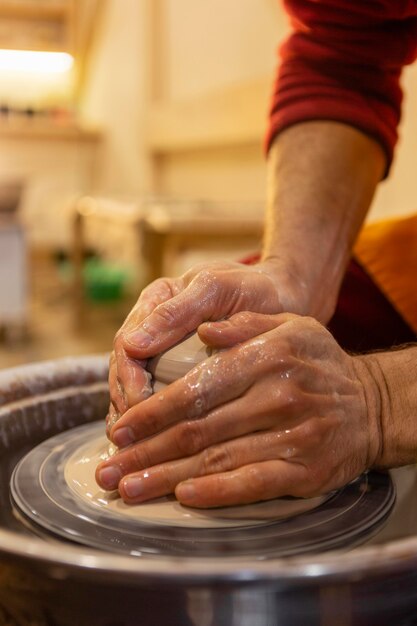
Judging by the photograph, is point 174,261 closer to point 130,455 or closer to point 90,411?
point 90,411

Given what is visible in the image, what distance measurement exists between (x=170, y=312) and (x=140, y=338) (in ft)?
0.12

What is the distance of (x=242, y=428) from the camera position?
0.62 m

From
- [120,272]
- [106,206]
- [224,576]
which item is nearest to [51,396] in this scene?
[224,576]

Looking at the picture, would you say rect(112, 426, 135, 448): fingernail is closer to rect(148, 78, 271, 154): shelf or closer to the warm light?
rect(148, 78, 271, 154): shelf

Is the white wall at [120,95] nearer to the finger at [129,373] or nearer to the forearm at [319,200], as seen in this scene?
the forearm at [319,200]

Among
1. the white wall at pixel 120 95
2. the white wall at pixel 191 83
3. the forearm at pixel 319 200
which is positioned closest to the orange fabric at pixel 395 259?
the forearm at pixel 319 200

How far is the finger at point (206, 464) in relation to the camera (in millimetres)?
617

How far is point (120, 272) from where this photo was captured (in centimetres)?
470

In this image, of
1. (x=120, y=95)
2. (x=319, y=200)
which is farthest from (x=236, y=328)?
(x=120, y=95)

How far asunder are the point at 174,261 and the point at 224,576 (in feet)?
7.49

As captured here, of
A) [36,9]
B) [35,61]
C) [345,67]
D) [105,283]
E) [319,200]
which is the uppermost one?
[36,9]

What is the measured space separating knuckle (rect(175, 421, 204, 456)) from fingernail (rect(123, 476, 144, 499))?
0.05 metres

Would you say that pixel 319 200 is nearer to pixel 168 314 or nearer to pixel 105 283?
pixel 168 314

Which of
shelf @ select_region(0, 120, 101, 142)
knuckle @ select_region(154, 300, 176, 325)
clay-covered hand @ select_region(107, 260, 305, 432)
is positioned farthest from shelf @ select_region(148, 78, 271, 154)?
knuckle @ select_region(154, 300, 176, 325)
